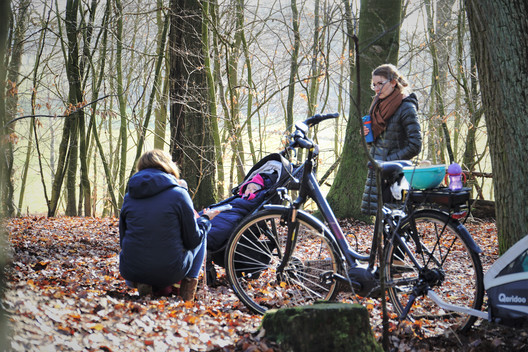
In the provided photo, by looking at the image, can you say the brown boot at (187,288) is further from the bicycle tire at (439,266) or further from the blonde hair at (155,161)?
the bicycle tire at (439,266)

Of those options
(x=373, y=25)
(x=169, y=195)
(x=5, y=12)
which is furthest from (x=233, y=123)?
(x=5, y=12)

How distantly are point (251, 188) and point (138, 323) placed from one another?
1933mm

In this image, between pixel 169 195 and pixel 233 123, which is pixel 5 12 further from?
pixel 233 123

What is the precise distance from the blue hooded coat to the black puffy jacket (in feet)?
5.56

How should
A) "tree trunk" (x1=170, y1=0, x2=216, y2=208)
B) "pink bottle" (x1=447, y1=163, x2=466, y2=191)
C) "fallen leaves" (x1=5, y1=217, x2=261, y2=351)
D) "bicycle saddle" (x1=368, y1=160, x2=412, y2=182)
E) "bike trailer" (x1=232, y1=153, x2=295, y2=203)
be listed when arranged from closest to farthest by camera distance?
"fallen leaves" (x1=5, y1=217, x2=261, y2=351), "pink bottle" (x1=447, y1=163, x2=466, y2=191), "bicycle saddle" (x1=368, y1=160, x2=412, y2=182), "bike trailer" (x1=232, y1=153, x2=295, y2=203), "tree trunk" (x1=170, y1=0, x2=216, y2=208)

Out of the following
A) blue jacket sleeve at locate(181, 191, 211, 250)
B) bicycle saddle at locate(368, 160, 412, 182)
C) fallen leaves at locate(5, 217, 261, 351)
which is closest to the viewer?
fallen leaves at locate(5, 217, 261, 351)

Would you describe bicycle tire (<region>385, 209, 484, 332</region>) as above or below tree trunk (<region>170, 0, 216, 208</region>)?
below

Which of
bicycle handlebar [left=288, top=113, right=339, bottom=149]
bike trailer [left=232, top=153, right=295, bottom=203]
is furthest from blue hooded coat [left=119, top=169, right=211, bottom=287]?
bicycle handlebar [left=288, top=113, right=339, bottom=149]

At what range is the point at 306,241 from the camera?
4125 mm

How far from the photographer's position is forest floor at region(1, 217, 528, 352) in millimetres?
2826

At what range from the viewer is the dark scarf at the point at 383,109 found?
15.7 feet

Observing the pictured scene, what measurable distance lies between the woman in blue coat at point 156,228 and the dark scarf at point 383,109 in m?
2.03

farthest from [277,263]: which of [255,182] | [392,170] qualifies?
[392,170]

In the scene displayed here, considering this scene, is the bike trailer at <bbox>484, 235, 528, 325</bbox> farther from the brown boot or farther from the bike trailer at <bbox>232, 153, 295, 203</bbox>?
the brown boot
